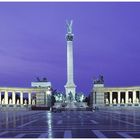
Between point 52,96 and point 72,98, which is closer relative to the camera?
point 72,98

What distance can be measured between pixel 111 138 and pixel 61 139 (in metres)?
2.17

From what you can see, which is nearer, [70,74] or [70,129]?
[70,129]

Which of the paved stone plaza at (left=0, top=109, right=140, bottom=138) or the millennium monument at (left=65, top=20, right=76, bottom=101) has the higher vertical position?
the millennium monument at (left=65, top=20, right=76, bottom=101)

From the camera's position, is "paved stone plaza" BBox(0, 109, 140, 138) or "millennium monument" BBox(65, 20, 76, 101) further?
"millennium monument" BBox(65, 20, 76, 101)

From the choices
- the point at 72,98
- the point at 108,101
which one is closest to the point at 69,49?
the point at 72,98

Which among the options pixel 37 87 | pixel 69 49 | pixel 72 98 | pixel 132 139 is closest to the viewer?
pixel 132 139

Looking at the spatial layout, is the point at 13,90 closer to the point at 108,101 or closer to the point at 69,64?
the point at 69,64

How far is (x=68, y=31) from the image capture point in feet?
468

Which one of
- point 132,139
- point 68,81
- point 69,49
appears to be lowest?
point 132,139

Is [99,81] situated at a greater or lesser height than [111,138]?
greater

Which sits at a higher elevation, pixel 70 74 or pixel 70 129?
pixel 70 74

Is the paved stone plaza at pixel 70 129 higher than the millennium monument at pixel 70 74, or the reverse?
the millennium monument at pixel 70 74

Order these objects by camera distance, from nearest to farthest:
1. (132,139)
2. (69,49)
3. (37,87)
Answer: (132,139), (69,49), (37,87)

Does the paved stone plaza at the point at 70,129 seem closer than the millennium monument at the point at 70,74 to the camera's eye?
Yes
